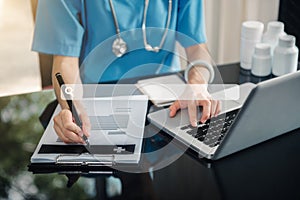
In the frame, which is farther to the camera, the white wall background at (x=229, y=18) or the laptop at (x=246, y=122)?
the white wall background at (x=229, y=18)

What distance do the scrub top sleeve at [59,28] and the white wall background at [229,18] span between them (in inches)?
45.8

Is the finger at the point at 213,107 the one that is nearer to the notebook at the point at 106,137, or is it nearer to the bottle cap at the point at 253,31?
the notebook at the point at 106,137

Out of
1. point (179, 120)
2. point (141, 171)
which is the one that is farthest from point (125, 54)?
point (141, 171)

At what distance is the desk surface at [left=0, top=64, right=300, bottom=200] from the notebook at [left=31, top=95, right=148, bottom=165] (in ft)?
0.11

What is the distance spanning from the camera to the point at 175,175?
3.65ft

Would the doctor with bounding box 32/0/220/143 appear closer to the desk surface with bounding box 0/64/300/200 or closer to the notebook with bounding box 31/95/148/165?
the notebook with bounding box 31/95/148/165

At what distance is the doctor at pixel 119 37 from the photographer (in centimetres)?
148

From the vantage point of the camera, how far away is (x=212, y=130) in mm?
1227

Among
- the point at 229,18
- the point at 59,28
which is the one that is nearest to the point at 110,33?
the point at 59,28

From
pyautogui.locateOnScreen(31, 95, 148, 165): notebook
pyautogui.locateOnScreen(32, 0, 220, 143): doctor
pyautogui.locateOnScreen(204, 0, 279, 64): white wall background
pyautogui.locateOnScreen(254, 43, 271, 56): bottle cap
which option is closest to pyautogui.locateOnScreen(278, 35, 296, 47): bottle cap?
pyautogui.locateOnScreen(254, 43, 271, 56): bottle cap

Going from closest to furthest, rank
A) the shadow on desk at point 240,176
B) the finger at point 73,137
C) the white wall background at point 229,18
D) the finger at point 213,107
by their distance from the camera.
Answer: the shadow on desk at point 240,176 → the finger at point 73,137 → the finger at point 213,107 → the white wall background at point 229,18

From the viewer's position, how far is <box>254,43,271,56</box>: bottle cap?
59.7 inches

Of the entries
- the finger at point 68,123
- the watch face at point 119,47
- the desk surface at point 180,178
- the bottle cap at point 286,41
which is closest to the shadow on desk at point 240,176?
the desk surface at point 180,178

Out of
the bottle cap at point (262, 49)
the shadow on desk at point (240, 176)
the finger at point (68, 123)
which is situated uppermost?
the bottle cap at point (262, 49)
